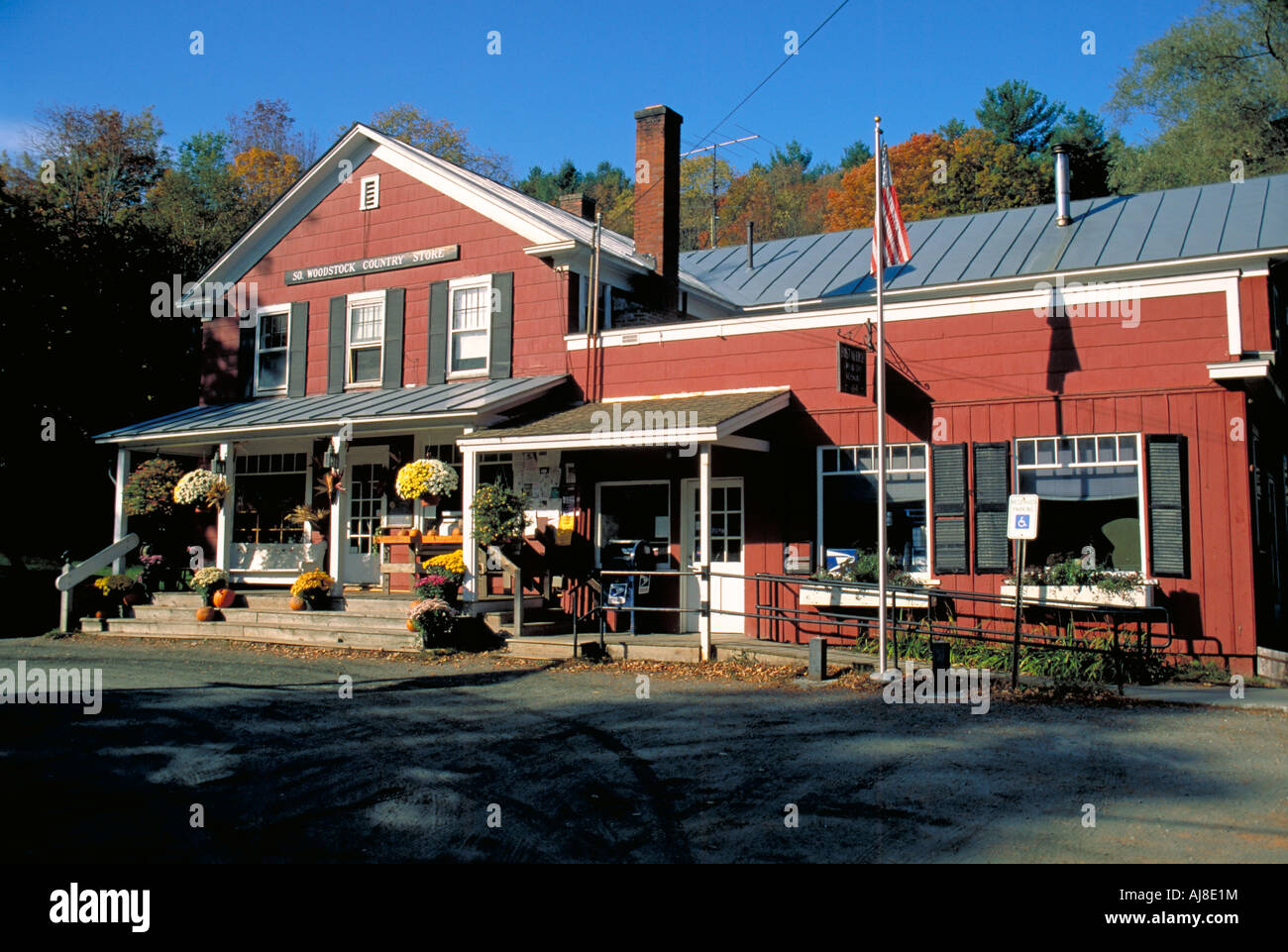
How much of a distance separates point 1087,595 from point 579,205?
47.5ft

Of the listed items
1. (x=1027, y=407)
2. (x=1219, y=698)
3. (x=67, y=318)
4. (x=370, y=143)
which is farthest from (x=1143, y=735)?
(x=67, y=318)

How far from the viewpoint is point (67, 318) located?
76.2 ft

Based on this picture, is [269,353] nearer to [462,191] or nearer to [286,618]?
[462,191]

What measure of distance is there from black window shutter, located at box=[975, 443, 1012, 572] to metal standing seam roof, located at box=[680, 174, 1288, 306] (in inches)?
197

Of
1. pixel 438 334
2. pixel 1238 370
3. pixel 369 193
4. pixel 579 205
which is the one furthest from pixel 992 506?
pixel 579 205

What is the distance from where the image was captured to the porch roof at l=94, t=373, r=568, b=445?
15258 millimetres

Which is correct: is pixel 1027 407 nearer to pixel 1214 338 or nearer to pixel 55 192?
pixel 1214 338

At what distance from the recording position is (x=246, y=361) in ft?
65.2

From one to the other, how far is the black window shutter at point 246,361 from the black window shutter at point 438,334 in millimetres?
4518

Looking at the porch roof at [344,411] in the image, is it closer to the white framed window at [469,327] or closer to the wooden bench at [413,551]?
the white framed window at [469,327]

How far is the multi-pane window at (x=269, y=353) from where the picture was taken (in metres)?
19.6

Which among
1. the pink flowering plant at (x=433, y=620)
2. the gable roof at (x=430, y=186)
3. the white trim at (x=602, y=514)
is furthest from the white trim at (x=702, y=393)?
the pink flowering plant at (x=433, y=620)

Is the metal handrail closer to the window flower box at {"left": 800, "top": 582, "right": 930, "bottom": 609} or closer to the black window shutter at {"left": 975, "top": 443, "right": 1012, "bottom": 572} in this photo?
the window flower box at {"left": 800, "top": 582, "right": 930, "bottom": 609}
